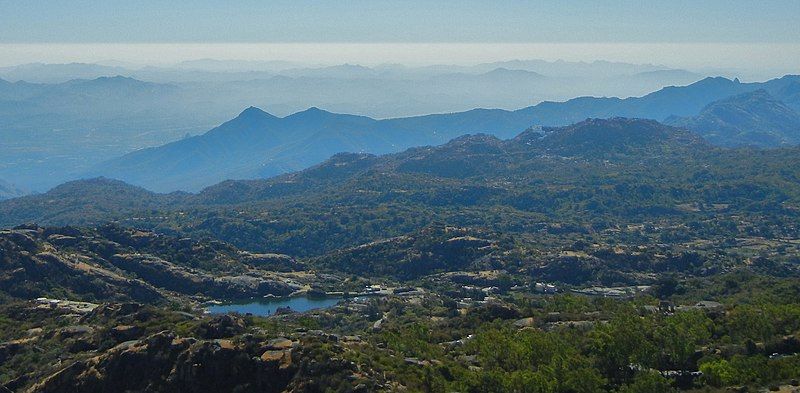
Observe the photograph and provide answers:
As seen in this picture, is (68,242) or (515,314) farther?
(68,242)

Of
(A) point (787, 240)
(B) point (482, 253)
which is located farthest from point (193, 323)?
(A) point (787, 240)

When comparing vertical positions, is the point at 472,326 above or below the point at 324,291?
above

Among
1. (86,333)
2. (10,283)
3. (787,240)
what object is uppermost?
(86,333)

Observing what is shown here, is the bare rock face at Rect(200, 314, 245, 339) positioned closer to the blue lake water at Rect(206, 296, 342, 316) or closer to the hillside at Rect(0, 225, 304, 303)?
Result: the blue lake water at Rect(206, 296, 342, 316)

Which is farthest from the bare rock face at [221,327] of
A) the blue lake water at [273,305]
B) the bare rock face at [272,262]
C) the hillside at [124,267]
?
the bare rock face at [272,262]

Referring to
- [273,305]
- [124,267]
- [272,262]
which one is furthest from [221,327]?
[272,262]

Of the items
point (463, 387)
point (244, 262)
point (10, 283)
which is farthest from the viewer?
point (244, 262)

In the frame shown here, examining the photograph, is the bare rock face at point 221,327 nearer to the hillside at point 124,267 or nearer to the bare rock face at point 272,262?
the hillside at point 124,267

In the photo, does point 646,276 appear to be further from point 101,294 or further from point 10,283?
point 10,283

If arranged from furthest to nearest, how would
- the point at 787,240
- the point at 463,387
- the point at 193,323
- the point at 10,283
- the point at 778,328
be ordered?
the point at 787,240
the point at 10,283
the point at 193,323
the point at 778,328
the point at 463,387
